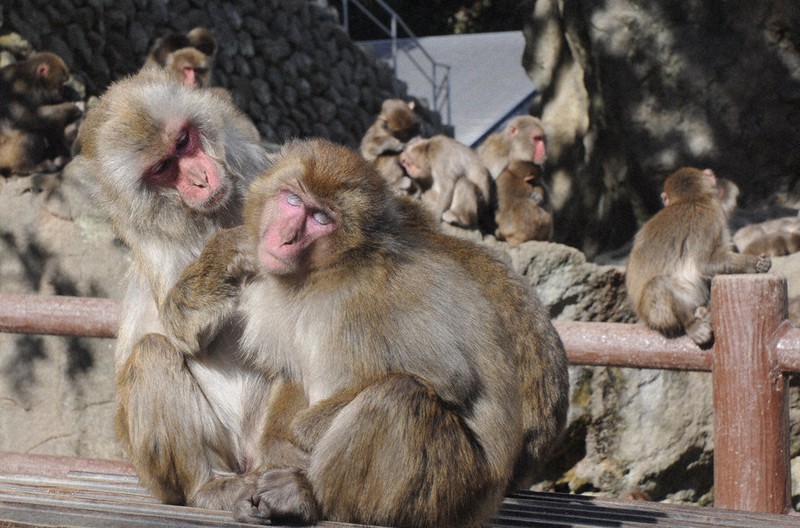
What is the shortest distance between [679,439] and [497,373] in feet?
12.6

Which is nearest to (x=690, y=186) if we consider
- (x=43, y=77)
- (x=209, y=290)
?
(x=209, y=290)

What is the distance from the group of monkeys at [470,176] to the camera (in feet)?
26.3

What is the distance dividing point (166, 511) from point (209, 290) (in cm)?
51

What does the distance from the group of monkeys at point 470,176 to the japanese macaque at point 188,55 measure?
148 centimetres

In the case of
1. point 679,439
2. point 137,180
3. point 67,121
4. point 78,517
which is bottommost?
point 679,439

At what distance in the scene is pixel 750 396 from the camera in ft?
10.5

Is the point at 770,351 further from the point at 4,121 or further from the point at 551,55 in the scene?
the point at 551,55

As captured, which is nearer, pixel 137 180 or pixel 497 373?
pixel 497 373

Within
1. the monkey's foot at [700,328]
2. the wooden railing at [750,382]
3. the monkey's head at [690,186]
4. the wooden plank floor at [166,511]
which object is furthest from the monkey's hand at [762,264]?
the wooden plank floor at [166,511]

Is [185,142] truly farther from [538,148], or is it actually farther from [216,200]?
[538,148]

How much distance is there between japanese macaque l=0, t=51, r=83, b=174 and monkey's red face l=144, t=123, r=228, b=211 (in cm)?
479

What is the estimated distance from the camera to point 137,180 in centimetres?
274

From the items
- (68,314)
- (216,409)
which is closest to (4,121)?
(68,314)

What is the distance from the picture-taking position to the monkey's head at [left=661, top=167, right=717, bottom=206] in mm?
5844
